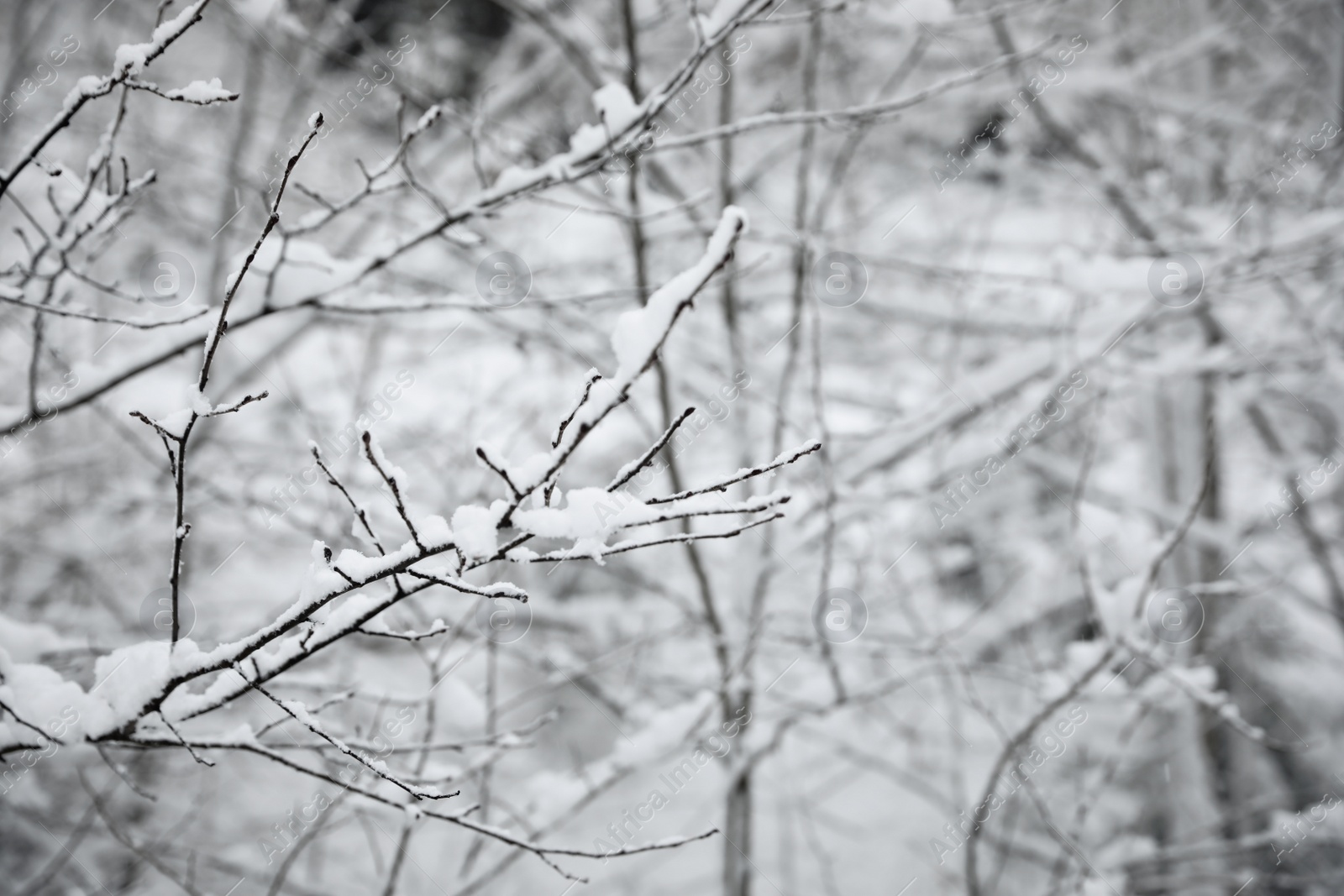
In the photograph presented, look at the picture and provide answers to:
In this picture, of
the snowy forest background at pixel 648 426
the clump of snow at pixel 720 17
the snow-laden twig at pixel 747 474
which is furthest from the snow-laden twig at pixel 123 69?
the snow-laden twig at pixel 747 474

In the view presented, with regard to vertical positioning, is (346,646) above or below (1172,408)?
below

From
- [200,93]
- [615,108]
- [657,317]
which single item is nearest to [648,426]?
[615,108]

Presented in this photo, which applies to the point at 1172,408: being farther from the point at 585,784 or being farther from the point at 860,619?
the point at 585,784

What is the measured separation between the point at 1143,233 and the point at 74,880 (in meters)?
5.90

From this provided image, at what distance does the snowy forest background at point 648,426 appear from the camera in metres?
1.15

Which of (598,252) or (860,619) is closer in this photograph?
(860,619)

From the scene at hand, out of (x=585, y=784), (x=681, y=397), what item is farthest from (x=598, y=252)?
(x=585, y=784)

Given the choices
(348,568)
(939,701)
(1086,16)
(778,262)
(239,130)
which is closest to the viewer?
(348,568)

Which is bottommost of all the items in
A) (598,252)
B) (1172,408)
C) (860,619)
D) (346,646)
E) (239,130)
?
(860,619)

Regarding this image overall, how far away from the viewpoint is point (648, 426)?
102 inches

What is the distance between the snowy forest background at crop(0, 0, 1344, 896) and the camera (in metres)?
1.15

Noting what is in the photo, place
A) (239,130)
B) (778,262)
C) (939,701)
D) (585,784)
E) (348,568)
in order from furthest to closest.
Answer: (939,701)
(239,130)
(778,262)
(585,784)
(348,568)

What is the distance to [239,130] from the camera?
3803 millimetres

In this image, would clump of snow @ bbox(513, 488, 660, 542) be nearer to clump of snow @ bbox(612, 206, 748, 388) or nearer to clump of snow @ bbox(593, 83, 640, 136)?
clump of snow @ bbox(612, 206, 748, 388)
